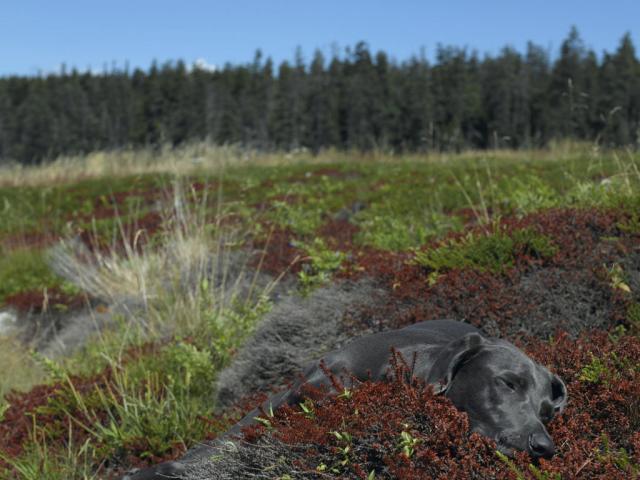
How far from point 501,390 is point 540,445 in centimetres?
25

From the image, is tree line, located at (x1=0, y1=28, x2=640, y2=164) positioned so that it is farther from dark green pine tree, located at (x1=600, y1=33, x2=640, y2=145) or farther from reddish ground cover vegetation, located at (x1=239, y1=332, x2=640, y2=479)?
reddish ground cover vegetation, located at (x1=239, y1=332, x2=640, y2=479)

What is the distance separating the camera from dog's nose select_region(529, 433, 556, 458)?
280 centimetres

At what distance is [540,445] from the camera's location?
9.19ft

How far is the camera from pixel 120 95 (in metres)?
68.4

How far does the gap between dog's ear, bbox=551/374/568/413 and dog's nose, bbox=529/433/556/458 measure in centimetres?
46

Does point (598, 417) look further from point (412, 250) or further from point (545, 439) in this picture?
point (412, 250)

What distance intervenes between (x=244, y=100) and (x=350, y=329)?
5542 centimetres

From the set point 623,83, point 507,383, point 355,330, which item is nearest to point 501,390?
point 507,383

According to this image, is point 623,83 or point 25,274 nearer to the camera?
point 25,274

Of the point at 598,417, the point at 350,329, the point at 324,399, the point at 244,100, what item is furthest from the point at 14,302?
the point at 244,100

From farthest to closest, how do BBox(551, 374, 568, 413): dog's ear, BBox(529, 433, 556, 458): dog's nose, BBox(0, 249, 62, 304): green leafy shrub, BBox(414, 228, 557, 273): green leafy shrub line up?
BBox(0, 249, 62, 304): green leafy shrub
BBox(414, 228, 557, 273): green leafy shrub
BBox(551, 374, 568, 413): dog's ear
BBox(529, 433, 556, 458): dog's nose

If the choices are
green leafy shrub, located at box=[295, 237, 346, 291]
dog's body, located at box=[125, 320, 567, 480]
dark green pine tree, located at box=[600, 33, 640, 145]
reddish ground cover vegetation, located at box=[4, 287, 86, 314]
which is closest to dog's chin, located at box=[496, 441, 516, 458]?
dog's body, located at box=[125, 320, 567, 480]

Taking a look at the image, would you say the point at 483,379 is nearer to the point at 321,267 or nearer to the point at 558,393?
A: the point at 558,393

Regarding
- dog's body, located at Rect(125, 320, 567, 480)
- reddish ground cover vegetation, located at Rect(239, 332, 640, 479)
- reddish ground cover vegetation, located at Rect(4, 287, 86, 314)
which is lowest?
reddish ground cover vegetation, located at Rect(4, 287, 86, 314)
